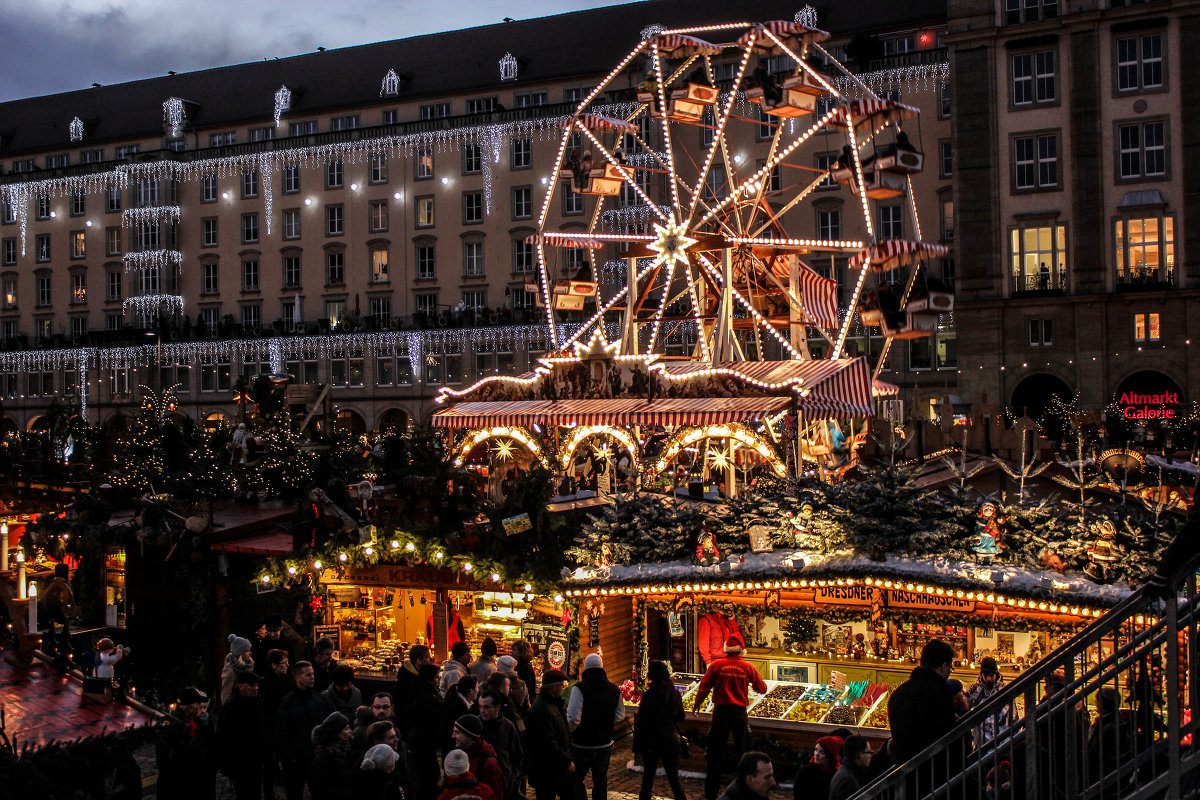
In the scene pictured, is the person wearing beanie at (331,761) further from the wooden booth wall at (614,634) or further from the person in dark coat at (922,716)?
the wooden booth wall at (614,634)

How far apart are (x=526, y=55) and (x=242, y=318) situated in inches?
727

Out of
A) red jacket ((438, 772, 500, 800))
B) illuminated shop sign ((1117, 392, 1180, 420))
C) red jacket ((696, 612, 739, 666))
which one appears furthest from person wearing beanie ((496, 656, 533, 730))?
illuminated shop sign ((1117, 392, 1180, 420))

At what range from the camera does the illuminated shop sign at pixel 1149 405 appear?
118 feet

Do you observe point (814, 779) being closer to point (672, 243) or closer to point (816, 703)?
point (816, 703)

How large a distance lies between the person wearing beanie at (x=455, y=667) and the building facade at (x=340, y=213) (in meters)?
37.1

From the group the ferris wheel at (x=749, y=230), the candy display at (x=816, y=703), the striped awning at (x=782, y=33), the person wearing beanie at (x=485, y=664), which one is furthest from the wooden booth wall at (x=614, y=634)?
the striped awning at (x=782, y=33)

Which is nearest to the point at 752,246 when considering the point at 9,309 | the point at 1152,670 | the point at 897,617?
the point at 897,617

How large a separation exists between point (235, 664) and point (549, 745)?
9.24 feet

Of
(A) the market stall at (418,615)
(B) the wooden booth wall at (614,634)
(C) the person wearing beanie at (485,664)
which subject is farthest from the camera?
(A) the market stall at (418,615)

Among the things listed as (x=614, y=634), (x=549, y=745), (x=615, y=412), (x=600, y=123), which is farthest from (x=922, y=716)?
(x=600, y=123)

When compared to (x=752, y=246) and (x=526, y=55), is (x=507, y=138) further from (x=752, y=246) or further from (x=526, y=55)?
(x=752, y=246)

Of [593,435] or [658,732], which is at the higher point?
[593,435]

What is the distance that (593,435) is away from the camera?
63.8 feet

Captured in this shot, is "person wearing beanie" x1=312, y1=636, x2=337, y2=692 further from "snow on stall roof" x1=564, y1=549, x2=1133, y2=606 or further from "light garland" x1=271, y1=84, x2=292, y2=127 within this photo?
"light garland" x1=271, y1=84, x2=292, y2=127
